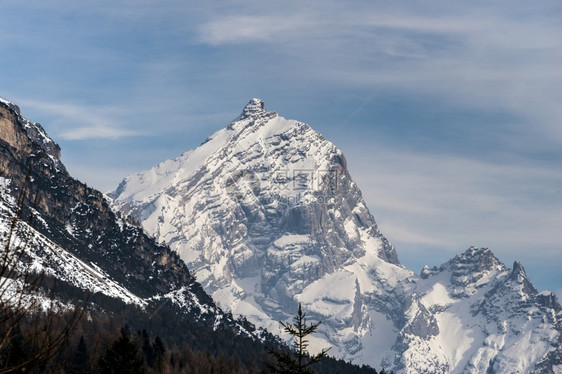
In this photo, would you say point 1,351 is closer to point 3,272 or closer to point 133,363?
point 3,272

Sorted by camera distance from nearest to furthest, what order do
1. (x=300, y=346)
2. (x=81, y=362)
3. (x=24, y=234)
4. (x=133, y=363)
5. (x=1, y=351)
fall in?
1. (x=1, y=351)
2. (x=24, y=234)
3. (x=300, y=346)
4. (x=133, y=363)
5. (x=81, y=362)

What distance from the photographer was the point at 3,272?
815 inches

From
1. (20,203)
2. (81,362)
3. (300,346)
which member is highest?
(81,362)

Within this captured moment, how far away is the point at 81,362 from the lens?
181 m

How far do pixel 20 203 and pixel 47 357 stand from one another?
329cm

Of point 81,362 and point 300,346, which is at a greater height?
point 81,362

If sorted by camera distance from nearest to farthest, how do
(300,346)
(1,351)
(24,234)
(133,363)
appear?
(1,351), (24,234), (300,346), (133,363)

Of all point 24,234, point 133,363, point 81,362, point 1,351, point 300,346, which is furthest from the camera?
point 81,362

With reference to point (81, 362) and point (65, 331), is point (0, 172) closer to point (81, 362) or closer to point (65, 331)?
point (65, 331)

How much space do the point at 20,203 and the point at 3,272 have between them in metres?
1.71

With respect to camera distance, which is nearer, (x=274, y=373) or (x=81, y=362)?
(x=274, y=373)

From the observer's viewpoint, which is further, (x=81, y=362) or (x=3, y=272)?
(x=81, y=362)

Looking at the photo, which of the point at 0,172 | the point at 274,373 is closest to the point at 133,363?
the point at 274,373

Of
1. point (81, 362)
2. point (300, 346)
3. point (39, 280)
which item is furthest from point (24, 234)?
point (81, 362)
